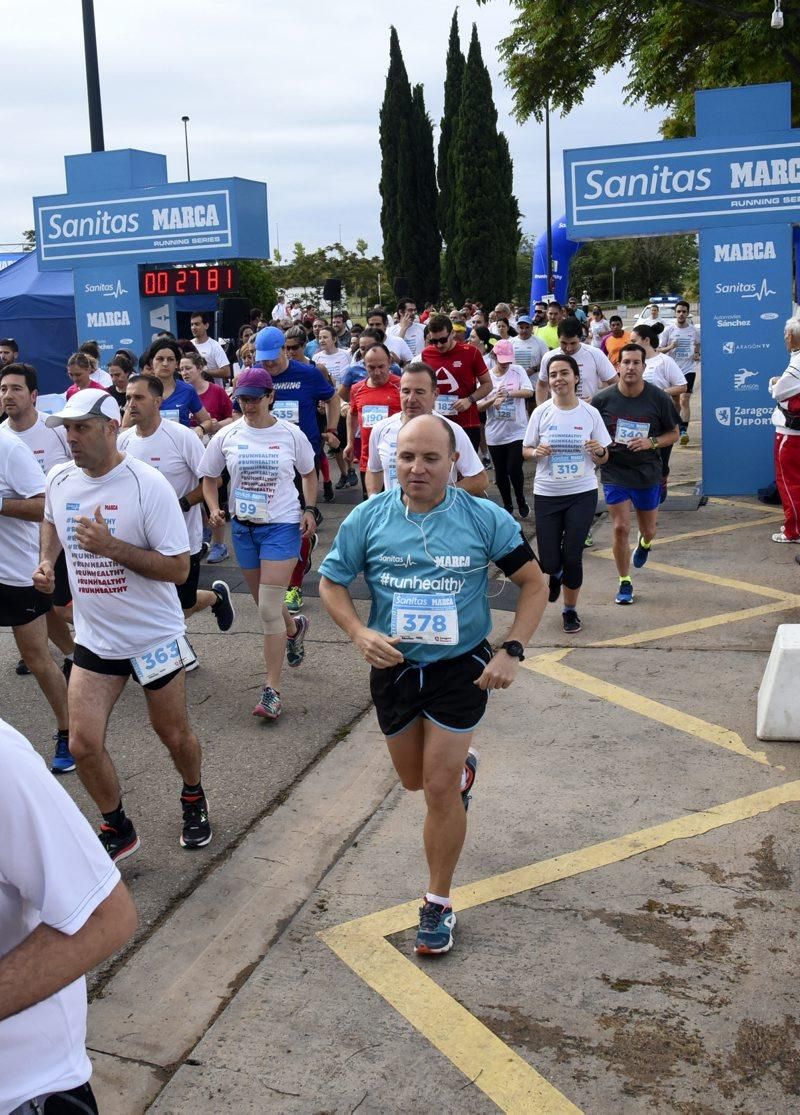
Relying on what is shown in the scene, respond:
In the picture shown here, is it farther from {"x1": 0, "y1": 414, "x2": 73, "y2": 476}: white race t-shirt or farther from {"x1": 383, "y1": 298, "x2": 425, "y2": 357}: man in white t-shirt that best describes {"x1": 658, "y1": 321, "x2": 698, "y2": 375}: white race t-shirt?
{"x1": 0, "y1": 414, "x2": 73, "y2": 476}: white race t-shirt

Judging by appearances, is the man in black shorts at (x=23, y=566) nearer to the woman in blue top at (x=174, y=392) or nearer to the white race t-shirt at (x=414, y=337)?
the woman in blue top at (x=174, y=392)

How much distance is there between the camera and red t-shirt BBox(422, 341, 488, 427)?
10500mm

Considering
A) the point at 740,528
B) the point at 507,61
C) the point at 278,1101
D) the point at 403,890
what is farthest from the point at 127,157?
the point at 278,1101

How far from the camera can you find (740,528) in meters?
11.6

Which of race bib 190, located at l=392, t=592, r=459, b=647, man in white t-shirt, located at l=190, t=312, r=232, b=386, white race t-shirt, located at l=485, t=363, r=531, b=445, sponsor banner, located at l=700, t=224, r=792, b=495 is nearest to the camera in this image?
race bib 190, located at l=392, t=592, r=459, b=647

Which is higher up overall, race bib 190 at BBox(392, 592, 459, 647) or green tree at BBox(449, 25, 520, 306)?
green tree at BBox(449, 25, 520, 306)

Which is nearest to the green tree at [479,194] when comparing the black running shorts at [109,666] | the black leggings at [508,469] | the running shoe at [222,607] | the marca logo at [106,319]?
the marca logo at [106,319]

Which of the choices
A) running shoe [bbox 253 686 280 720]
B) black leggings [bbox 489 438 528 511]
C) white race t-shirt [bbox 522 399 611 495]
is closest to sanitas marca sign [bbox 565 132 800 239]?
black leggings [bbox 489 438 528 511]

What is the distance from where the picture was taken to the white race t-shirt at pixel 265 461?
682 centimetres

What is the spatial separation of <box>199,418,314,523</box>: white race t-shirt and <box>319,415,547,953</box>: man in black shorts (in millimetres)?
2677

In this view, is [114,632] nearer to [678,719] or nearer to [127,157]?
[678,719]

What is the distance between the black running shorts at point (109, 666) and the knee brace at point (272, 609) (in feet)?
6.14

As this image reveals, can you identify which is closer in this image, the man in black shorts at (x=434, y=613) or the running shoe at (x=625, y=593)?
the man in black shorts at (x=434, y=613)

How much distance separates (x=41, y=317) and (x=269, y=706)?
17.0 metres
